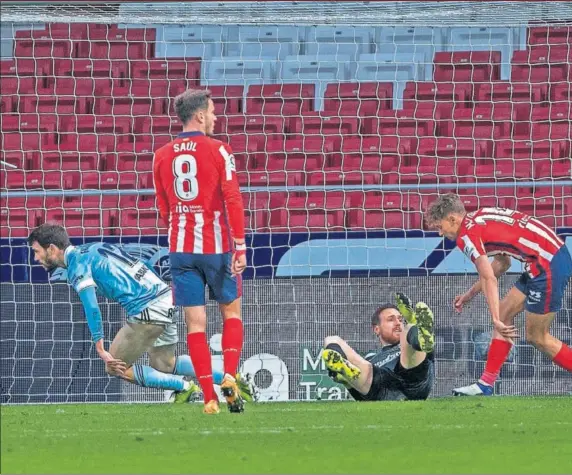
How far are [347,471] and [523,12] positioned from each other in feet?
22.9

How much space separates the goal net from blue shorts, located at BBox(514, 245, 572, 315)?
63.1 inches

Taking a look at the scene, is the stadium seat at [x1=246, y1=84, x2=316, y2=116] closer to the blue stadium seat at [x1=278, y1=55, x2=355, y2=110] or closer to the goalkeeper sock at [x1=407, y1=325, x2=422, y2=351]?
the blue stadium seat at [x1=278, y1=55, x2=355, y2=110]

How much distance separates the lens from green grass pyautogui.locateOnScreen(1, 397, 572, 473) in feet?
15.4

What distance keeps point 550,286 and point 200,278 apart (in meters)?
2.51

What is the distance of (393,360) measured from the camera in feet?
27.5

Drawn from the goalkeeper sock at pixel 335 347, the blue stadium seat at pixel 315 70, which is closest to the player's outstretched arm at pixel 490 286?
the goalkeeper sock at pixel 335 347

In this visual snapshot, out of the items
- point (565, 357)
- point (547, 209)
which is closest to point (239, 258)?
point (565, 357)

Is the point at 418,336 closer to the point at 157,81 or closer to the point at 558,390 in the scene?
the point at 558,390

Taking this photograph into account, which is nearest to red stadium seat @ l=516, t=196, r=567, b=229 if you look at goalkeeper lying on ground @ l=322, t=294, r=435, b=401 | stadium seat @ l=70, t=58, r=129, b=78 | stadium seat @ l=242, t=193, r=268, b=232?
stadium seat @ l=242, t=193, r=268, b=232

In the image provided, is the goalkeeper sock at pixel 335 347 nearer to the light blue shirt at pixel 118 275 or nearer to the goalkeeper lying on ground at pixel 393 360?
the goalkeeper lying on ground at pixel 393 360

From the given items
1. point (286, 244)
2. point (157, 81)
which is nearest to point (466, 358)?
point (286, 244)

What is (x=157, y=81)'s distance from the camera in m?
13.3

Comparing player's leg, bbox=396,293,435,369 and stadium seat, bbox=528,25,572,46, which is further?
stadium seat, bbox=528,25,572,46

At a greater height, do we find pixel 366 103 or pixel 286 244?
pixel 366 103
